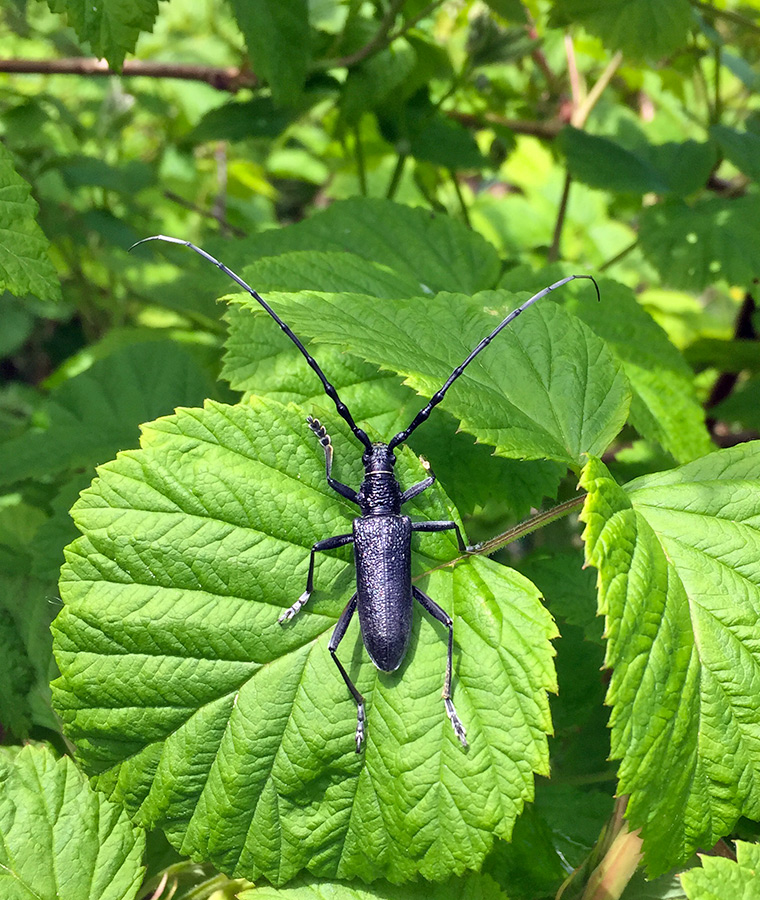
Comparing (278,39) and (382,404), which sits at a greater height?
(278,39)

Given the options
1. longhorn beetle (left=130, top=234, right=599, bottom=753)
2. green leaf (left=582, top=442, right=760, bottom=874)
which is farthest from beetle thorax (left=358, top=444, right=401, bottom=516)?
green leaf (left=582, top=442, right=760, bottom=874)

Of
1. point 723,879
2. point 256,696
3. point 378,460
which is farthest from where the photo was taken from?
point 378,460

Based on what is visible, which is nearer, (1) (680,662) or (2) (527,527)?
(1) (680,662)

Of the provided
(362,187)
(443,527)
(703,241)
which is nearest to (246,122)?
(362,187)

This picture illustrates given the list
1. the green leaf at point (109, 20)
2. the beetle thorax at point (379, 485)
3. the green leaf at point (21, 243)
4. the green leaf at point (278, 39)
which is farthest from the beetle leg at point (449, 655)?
the green leaf at point (278, 39)

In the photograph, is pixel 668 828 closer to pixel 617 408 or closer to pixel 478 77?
pixel 617 408

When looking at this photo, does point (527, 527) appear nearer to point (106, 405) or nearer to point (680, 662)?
point (680, 662)

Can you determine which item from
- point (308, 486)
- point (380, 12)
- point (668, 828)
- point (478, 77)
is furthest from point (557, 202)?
point (668, 828)
